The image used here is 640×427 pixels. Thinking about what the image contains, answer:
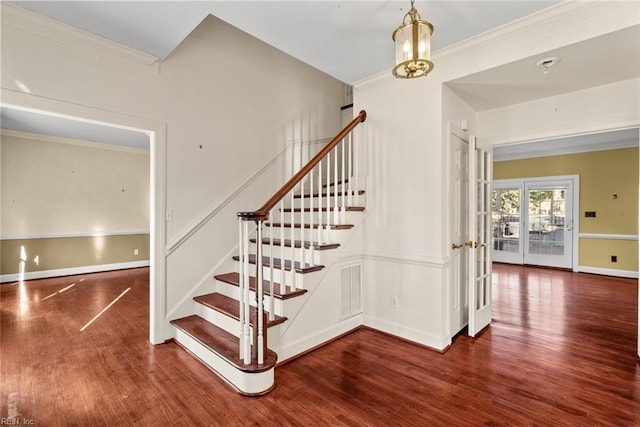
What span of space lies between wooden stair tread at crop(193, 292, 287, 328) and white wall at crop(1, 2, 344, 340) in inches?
8.7

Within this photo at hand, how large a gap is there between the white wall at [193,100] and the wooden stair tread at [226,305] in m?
0.22

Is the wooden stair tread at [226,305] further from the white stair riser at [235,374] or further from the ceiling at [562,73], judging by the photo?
the ceiling at [562,73]

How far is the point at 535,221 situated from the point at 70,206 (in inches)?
393

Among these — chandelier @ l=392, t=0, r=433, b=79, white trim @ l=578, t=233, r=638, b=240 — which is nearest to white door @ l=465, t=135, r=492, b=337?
chandelier @ l=392, t=0, r=433, b=79

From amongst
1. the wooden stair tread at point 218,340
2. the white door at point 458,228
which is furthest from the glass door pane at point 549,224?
the wooden stair tread at point 218,340

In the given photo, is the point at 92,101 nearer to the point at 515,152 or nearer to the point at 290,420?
the point at 290,420

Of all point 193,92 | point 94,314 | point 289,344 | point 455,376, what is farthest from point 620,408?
point 94,314

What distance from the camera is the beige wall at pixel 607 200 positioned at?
5676 millimetres

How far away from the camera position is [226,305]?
2861mm

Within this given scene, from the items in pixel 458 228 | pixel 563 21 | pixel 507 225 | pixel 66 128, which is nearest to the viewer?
pixel 563 21

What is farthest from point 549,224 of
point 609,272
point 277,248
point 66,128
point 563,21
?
point 66,128

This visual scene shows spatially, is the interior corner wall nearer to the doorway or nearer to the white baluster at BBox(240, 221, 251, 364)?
the doorway

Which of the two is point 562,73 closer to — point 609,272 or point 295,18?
point 295,18

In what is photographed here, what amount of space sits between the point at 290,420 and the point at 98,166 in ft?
21.7
